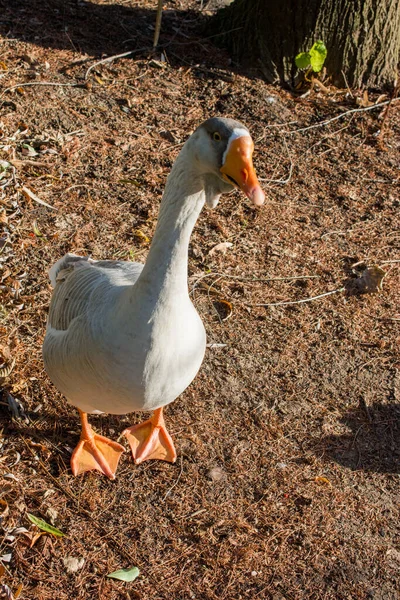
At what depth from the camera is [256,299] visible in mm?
4719

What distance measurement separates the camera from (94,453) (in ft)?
11.6

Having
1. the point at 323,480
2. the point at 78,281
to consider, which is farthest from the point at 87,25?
the point at 323,480

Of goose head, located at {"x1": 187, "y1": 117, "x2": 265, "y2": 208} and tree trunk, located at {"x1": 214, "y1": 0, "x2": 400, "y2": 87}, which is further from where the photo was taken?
tree trunk, located at {"x1": 214, "y1": 0, "x2": 400, "y2": 87}

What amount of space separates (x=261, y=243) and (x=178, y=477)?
2.22 meters

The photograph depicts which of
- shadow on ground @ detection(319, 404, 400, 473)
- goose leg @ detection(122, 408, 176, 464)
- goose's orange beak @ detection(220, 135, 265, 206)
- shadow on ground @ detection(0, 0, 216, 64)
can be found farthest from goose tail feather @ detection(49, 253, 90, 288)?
shadow on ground @ detection(0, 0, 216, 64)

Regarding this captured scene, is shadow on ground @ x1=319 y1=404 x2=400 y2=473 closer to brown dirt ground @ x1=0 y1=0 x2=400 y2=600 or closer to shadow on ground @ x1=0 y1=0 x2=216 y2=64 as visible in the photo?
brown dirt ground @ x1=0 y1=0 x2=400 y2=600

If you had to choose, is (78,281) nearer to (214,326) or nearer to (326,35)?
(214,326)

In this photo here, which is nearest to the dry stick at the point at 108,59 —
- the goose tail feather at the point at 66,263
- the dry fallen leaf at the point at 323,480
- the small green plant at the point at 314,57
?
the small green plant at the point at 314,57

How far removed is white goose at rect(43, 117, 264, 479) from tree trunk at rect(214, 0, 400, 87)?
375 centimetres

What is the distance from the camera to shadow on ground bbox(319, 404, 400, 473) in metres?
3.81

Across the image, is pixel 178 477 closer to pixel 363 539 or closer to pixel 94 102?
pixel 363 539

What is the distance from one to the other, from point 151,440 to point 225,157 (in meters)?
1.86

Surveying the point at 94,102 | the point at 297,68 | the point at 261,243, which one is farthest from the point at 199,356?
the point at 297,68

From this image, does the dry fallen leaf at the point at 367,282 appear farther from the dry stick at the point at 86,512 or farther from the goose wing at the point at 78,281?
the dry stick at the point at 86,512
